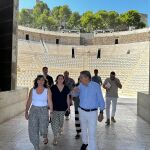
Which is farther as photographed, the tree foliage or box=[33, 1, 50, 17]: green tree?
box=[33, 1, 50, 17]: green tree

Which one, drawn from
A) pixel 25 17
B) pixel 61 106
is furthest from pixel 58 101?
pixel 25 17

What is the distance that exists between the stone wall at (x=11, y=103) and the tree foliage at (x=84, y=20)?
193 feet

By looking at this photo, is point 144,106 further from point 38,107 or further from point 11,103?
point 38,107

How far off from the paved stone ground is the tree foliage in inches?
2429

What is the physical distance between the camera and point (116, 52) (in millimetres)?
56219

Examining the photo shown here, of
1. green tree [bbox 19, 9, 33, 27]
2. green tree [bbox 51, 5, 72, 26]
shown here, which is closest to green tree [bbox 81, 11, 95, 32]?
green tree [bbox 51, 5, 72, 26]

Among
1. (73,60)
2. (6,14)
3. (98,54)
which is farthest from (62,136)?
(98,54)

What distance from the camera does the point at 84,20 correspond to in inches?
3123

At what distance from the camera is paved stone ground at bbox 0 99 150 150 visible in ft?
25.9

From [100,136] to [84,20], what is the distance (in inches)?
2799

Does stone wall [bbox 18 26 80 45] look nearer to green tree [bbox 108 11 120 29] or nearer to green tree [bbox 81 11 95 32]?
green tree [bbox 81 11 95 32]

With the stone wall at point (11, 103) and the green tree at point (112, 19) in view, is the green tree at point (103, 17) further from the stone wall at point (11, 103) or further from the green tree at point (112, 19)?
the stone wall at point (11, 103)

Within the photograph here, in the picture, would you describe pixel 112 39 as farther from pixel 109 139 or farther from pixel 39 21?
pixel 109 139

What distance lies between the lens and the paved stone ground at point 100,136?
7887mm
